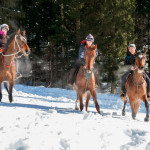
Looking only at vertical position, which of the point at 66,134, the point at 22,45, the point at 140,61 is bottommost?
the point at 66,134

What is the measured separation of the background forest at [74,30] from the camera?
19000 millimetres

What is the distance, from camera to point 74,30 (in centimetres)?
2341

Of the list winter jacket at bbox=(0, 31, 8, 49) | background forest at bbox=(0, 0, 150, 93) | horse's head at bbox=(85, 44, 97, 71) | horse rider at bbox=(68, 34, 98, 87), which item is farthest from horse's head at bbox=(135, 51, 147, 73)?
background forest at bbox=(0, 0, 150, 93)

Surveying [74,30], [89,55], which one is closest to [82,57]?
[89,55]

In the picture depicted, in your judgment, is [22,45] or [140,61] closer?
[140,61]

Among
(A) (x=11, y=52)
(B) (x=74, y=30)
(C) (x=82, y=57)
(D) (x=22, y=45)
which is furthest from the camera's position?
(B) (x=74, y=30)

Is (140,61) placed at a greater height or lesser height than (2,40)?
lesser

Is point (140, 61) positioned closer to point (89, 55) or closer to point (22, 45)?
point (89, 55)

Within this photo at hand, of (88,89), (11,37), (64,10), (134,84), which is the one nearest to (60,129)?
(88,89)

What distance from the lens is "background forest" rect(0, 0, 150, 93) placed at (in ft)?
62.3

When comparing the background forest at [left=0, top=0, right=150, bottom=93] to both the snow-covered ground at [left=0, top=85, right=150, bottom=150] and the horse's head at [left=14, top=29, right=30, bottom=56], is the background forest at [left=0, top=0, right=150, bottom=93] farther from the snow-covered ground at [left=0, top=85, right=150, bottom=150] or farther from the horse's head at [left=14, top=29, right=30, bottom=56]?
the snow-covered ground at [left=0, top=85, right=150, bottom=150]

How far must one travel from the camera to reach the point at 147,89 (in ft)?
23.8

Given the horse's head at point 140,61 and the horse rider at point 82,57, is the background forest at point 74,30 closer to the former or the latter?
the horse rider at point 82,57

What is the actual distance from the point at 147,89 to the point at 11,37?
523cm
